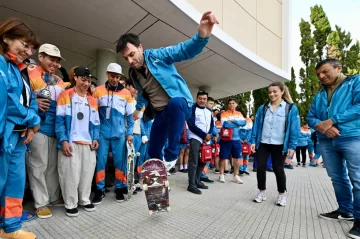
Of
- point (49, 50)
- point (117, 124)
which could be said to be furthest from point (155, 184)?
point (49, 50)

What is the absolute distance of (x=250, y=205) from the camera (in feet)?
11.2

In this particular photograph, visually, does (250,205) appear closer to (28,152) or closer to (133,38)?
(133,38)

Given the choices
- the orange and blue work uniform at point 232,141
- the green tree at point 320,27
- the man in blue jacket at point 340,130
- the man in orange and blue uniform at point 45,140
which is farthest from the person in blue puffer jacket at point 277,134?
the green tree at point 320,27

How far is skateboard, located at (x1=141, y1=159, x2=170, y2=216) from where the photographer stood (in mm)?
2539

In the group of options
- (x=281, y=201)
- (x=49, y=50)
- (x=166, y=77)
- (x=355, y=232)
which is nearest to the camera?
(x=166, y=77)

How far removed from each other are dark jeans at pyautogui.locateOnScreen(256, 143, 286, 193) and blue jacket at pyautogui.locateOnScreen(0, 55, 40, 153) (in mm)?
3344

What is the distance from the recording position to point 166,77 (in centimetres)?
206

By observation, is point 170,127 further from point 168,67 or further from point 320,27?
point 320,27

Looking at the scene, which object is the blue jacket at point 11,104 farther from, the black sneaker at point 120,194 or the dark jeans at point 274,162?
the dark jeans at point 274,162

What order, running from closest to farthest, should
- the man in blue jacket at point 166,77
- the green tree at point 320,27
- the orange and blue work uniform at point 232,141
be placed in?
1. the man in blue jacket at point 166,77
2. the orange and blue work uniform at point 232,141
3. the green tree at point 320,27

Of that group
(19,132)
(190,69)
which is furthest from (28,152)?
(190,69)

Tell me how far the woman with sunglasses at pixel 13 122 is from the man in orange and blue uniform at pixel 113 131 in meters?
1.38

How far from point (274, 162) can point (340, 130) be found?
1.17 metres

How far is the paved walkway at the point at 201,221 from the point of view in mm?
2314
